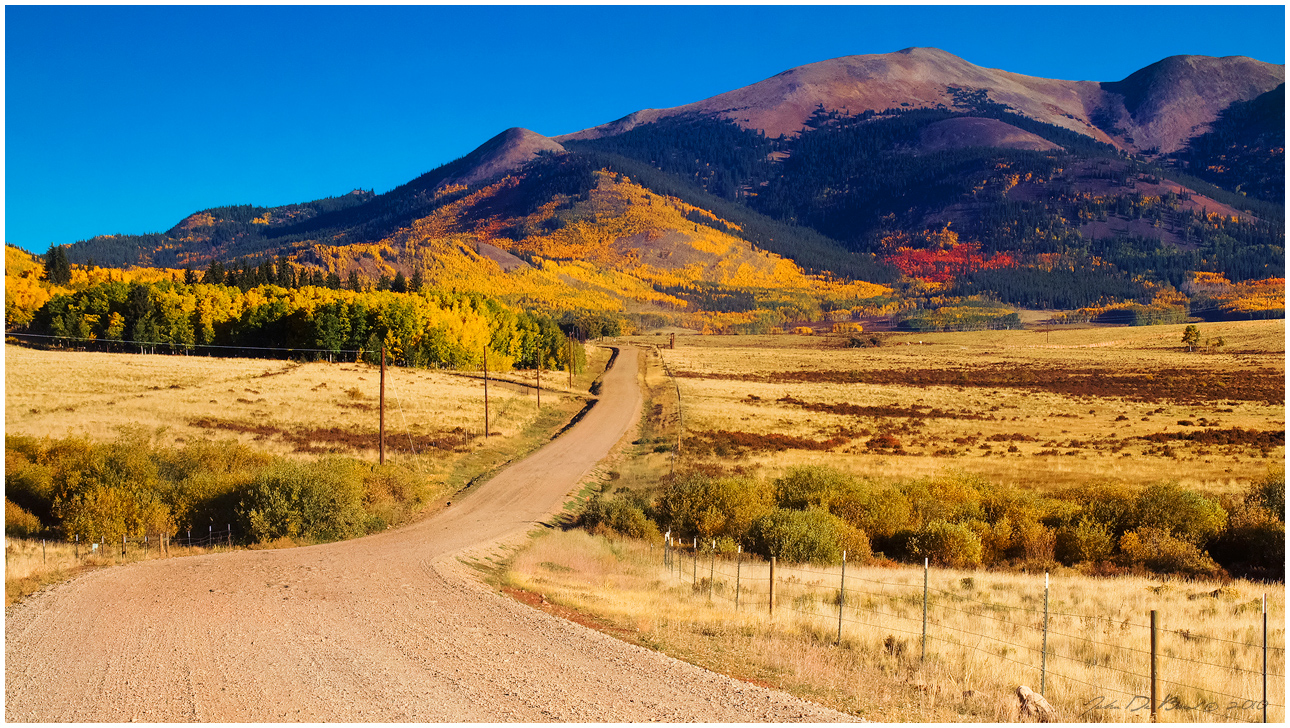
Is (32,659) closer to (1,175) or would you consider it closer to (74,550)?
(1,175)

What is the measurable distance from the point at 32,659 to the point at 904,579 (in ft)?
59.1

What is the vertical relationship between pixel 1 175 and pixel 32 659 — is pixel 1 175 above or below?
above

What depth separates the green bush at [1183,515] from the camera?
2445 cm

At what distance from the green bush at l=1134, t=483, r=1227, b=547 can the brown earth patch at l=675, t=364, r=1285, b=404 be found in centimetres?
6137

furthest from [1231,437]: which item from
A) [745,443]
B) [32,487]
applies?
[32,487]

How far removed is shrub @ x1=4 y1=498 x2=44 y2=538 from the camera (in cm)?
2931

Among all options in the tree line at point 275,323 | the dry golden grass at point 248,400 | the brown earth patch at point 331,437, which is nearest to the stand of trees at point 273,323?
the tree line at point 275,323

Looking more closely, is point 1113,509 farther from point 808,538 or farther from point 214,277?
point 214,277

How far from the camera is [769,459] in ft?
154

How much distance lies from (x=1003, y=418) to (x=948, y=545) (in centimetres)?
4794

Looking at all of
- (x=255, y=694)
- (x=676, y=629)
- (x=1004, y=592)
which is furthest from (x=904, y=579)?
(x=255, y=694)

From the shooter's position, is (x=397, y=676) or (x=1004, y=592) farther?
A: (x=1004, y=592)

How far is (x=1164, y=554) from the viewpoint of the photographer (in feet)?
77.4

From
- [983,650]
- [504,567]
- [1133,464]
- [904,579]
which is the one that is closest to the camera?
[983,650]
